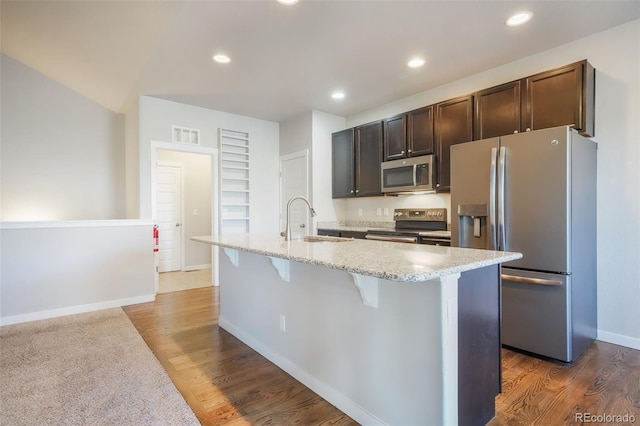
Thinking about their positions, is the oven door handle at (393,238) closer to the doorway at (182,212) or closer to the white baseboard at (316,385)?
the white baseboard at (316,385)

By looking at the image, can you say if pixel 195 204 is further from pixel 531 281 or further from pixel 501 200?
pixel 531 281

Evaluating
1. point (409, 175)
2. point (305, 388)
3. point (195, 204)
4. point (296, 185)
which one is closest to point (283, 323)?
point (305, 388)

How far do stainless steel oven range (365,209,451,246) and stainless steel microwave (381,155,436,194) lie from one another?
0.29 m

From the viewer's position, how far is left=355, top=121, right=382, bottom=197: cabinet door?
4.37 meters

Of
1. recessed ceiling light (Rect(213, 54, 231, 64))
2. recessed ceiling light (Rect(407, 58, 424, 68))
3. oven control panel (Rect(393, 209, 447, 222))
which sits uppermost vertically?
recessed ceiling light (Rect(213, 54, 231, 64))

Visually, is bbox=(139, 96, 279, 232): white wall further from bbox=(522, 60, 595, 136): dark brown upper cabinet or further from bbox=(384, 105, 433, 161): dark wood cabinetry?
bbox=(522, 60, 595, 136): dark brown upper cabinet

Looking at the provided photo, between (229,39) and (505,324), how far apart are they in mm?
3449

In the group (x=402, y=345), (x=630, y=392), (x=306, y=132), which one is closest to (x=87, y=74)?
(x=306, y=132)

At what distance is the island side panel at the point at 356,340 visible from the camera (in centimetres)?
141

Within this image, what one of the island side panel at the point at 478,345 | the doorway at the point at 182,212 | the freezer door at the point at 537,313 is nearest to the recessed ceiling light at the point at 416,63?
the freezer door at the point at 537,313

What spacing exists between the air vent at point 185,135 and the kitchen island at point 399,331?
3037mm

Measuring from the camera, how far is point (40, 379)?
2199 millimetres

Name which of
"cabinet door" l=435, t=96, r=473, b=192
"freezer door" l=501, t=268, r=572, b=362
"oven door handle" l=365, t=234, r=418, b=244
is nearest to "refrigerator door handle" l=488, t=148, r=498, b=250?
"freezer door" l=501, t=268, r=572, b=362

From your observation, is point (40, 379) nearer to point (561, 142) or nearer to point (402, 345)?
point (402, 345)
